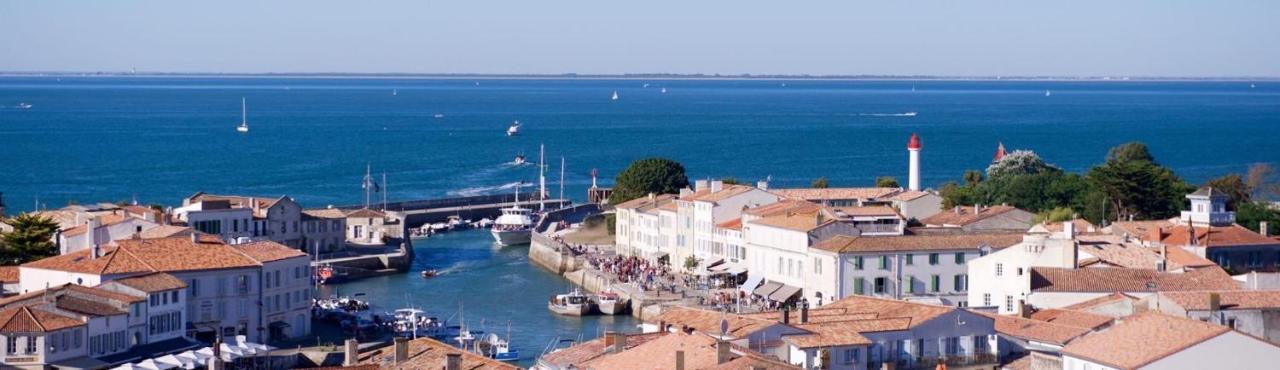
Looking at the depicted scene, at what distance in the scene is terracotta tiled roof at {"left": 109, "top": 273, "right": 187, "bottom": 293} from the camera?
124ft

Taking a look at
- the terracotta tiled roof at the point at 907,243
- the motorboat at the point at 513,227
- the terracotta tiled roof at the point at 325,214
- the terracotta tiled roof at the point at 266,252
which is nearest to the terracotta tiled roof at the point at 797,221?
the terracotta tiled roof at the point at 907,243

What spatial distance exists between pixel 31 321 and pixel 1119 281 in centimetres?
2036

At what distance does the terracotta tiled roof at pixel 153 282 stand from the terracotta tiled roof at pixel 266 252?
12.8 ft

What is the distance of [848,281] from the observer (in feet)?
156

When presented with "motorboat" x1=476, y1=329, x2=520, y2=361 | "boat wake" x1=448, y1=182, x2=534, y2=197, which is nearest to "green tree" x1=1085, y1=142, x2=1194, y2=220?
"motorboat" x1=476, y1=329, x2=520, y2=361

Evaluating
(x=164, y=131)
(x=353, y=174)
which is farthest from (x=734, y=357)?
(x=164, y=131)

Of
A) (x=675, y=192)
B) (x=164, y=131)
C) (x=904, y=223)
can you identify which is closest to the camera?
(x=904, y=223)

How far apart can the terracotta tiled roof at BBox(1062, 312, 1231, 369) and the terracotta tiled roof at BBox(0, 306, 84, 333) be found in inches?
670

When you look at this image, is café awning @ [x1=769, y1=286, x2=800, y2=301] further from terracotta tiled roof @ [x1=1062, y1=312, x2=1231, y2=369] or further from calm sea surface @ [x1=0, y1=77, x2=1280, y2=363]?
terracotta tiled roof @ [x1=1062, y1=312, x2=1231, y2=369]

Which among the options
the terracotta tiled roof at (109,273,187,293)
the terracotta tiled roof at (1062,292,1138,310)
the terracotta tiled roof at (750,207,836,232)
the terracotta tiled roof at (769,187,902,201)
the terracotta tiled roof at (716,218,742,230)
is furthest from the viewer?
the terracotta tiled roof at (769,187,902,201)

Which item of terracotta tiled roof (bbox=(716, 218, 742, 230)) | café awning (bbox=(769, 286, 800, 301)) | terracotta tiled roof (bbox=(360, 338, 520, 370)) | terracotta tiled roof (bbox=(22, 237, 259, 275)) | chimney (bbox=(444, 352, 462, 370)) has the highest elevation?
terracotta tiled roof (bbox=(716, 218, 742, 230))

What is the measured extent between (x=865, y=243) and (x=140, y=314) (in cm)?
1823

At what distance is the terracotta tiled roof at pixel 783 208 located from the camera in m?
53.1

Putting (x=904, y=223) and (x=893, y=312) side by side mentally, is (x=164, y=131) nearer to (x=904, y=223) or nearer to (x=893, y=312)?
(x=904, y=223)
